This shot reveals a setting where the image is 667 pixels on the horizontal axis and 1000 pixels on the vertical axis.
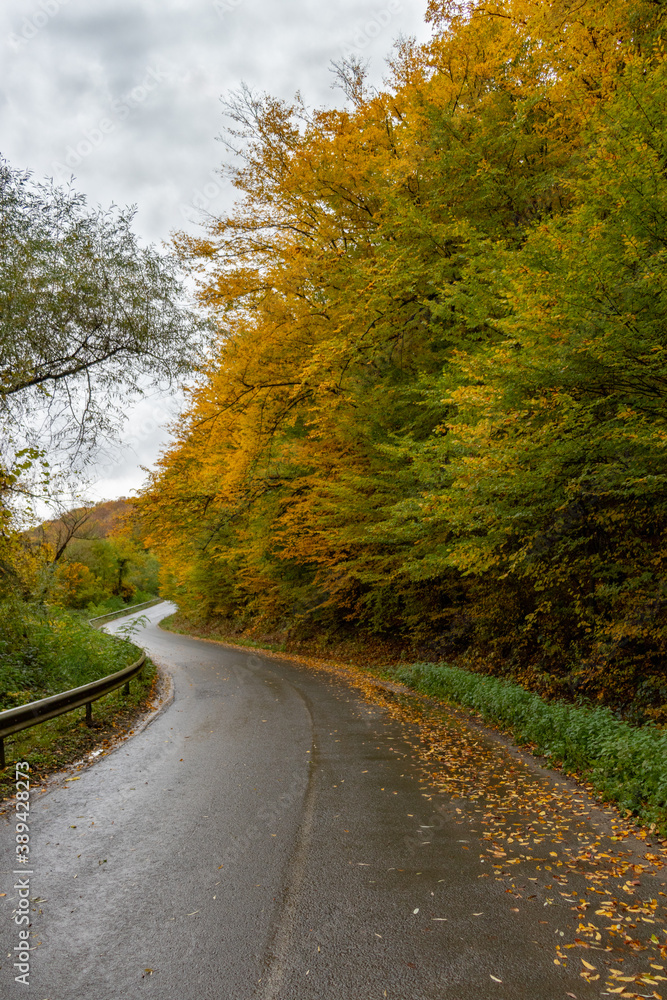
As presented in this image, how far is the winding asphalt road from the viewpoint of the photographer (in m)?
2.93

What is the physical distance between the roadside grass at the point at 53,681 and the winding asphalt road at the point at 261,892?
776 mm

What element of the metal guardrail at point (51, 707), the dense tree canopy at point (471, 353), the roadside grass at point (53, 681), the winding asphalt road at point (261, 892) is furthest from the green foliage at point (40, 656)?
the dense tree canopy at point (471, 353)

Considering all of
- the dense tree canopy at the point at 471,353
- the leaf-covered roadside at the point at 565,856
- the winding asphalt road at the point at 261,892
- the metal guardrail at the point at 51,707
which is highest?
the dense tree canopy at the point at 471,353

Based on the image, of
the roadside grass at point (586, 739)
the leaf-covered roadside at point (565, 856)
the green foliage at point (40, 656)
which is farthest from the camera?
the green foliage at point (40, 656)

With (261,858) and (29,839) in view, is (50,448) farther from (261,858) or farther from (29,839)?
(261,858)

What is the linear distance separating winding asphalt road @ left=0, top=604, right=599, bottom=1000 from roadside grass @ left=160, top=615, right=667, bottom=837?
173cm

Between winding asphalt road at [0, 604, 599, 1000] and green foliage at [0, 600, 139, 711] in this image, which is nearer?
winding asphalt road at [0, 604, 599, 1000]

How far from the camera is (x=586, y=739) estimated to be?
262 inches

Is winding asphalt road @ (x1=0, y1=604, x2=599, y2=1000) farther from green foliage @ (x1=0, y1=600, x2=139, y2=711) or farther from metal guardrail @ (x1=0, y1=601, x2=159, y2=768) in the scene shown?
green foliage @ (x1=0, y1=600, x2=139, y2=711)

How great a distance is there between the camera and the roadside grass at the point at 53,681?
6.81 m

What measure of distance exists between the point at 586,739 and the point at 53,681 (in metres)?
7.98

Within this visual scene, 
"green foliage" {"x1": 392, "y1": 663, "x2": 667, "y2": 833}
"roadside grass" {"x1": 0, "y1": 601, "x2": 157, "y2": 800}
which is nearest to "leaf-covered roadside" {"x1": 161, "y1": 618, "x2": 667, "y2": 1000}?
"green foliage" {"x1": 392, "y1": 663, "x2": 667, "y2": 833}

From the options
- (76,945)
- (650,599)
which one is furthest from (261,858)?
(650,599)

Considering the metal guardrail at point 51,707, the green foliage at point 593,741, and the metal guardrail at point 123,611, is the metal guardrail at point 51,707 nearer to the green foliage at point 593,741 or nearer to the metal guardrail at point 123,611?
the green foliage at point 593,741
